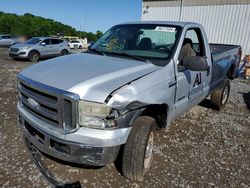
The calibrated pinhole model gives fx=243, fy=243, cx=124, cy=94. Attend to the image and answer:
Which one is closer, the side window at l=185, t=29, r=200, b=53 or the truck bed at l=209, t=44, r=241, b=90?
the side window at l=185, t=29, r=200, b=53

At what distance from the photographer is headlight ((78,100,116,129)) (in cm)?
240

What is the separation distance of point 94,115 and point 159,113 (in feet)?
3.97

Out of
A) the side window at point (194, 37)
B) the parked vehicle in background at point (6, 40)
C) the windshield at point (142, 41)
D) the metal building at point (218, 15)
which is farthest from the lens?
the parked vehicle in background at point (6, 40)

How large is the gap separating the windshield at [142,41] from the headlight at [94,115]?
146cm

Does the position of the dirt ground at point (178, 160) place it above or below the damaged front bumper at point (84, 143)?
below

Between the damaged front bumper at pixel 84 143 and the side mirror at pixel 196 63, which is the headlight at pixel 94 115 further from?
the side mirror at pixel 196 63

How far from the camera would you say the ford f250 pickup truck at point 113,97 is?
2.44 m

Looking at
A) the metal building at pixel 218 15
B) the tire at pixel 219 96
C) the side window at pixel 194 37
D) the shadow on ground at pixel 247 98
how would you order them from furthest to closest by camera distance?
1. the metal building at pixel 218 15
2. the shadow on ground at pixel 247 98
3. the tire at pixel 219 96
4. the side window at pixel 194 37

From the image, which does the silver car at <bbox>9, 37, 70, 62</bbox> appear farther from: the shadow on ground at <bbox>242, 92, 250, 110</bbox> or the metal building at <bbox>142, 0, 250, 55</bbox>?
the shadow on ground at <bbox>242, 92, 250, 110</bbox>

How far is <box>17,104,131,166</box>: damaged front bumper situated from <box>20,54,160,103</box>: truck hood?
363mm

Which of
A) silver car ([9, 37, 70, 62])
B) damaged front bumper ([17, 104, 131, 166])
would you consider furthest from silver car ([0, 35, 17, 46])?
damaged front bumper ([17, 104, 131, 166])

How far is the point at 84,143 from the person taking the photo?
2.44m

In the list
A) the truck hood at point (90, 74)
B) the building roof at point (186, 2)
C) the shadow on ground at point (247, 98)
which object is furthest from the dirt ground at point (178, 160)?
the building roof at point (186, 2)

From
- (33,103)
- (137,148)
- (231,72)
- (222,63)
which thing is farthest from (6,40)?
(137,148)
